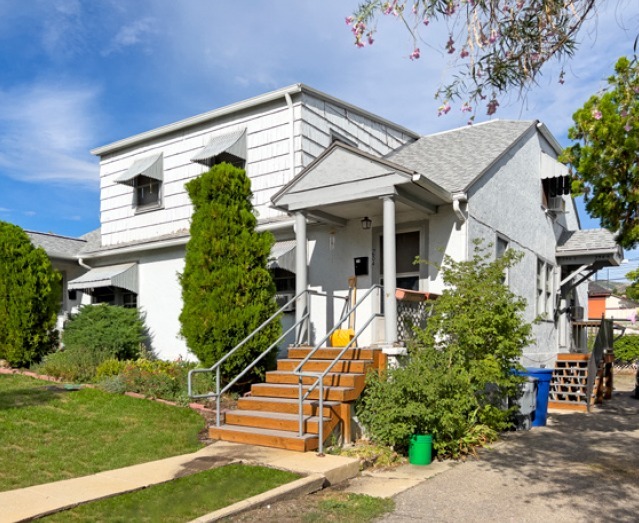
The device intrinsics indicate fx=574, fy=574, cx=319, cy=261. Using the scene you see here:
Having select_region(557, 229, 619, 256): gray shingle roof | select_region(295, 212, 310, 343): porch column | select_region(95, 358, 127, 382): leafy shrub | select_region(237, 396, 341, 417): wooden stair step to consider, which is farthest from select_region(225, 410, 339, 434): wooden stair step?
select_region(557, 229, 619, 256): gray shingle roof

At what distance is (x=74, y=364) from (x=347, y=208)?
646cm

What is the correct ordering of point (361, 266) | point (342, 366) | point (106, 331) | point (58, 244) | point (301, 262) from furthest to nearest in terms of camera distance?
point (58, 244) → point (106, 331) → point (361, 266) → point (301, 262) → point (342, 366)

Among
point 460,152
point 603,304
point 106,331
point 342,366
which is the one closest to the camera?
point 342,366

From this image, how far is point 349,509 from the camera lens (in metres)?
5.47

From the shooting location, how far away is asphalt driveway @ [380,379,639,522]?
17.7 ft

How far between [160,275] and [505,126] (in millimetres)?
9171

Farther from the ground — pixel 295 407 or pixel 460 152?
pixel 460 152

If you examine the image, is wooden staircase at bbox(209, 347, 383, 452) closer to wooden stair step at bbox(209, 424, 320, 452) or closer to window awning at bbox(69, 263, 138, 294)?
wooden stair step at bbox(209, 424, 320, 452)

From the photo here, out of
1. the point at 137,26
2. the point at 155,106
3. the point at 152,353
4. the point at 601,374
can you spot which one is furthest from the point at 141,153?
the point at 601,374

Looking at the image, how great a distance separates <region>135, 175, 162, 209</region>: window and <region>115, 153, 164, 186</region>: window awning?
0.31 meters

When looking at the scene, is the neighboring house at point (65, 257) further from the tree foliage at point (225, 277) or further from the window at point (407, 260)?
the window at point (407, 260)

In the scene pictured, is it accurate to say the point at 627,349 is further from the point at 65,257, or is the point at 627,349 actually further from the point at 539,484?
the point at 65,257

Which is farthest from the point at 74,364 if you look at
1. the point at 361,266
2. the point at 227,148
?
the point at 361,266

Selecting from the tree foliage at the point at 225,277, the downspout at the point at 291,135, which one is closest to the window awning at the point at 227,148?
the downspout at the point at 291,135
